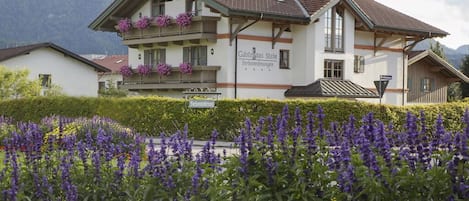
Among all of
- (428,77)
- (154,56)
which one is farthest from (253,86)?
(428,77)

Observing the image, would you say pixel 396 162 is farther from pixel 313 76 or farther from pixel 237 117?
pixel 313 76

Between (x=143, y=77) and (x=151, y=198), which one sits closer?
(x=151, y=198)

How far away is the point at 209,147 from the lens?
7535mm

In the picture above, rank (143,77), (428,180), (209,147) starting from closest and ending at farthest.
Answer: (428,180), (209,147), (143,77)

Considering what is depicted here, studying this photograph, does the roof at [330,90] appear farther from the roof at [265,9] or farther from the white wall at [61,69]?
the white wall at [61,69]

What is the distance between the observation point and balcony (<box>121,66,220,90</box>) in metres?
34.1

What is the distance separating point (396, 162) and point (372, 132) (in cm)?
44

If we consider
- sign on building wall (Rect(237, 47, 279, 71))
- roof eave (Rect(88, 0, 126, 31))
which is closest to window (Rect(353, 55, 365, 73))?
sign on building wall (Rect(237, 47, 279, 71))

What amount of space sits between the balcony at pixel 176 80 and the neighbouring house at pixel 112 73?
14208mm

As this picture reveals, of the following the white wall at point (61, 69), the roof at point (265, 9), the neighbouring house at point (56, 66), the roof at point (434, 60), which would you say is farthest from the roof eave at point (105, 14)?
the roof at point (434, 60)

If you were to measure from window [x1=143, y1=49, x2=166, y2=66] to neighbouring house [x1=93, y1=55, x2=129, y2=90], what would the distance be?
13388 millimetres

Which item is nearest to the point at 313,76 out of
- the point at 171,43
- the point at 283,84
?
the point at 283,84

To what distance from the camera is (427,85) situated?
1831 inches

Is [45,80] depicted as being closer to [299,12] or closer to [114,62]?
[114,62]
